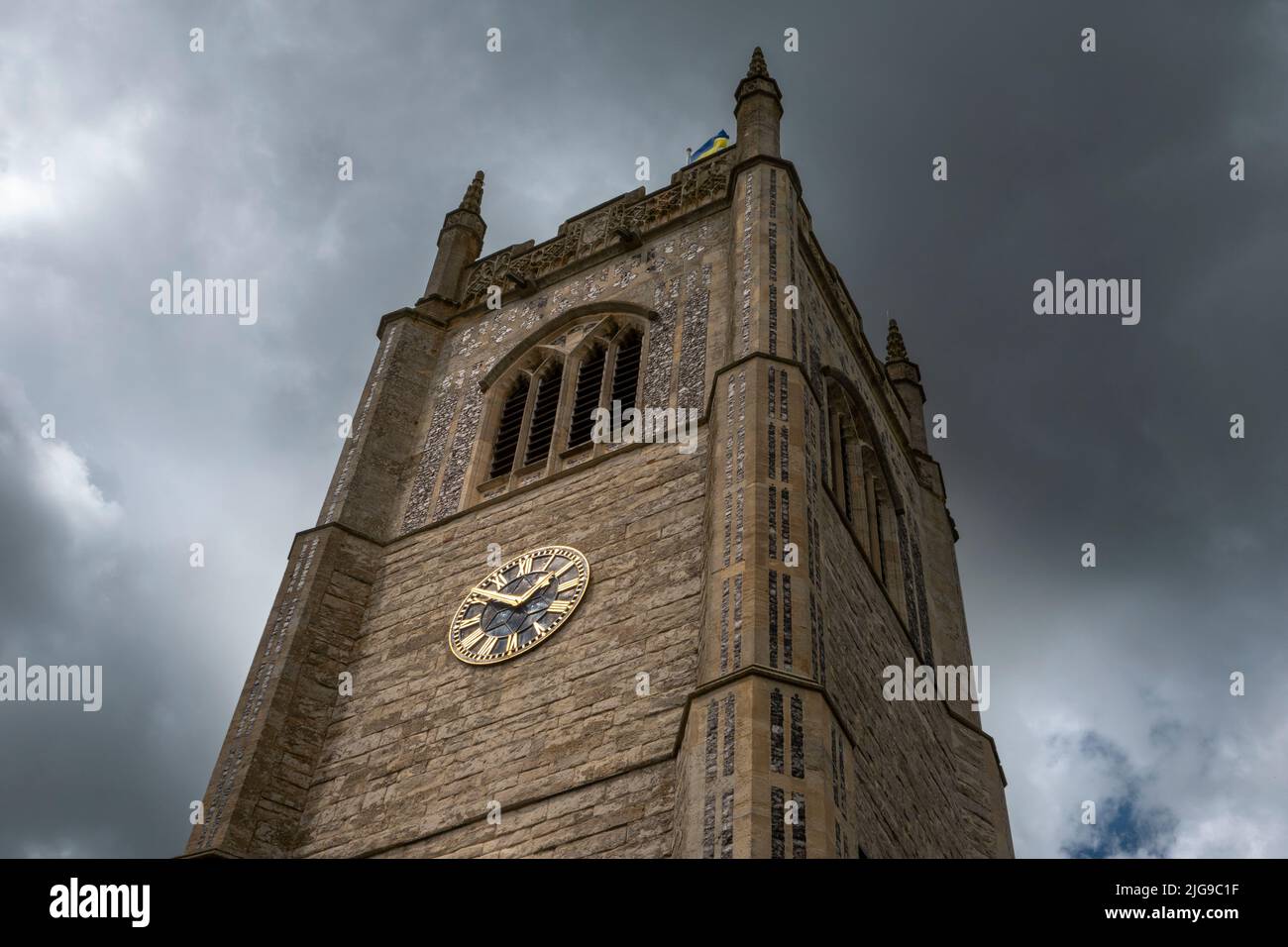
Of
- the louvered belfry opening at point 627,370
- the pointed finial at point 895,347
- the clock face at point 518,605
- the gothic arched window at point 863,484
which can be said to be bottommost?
the clock face at point 518,605

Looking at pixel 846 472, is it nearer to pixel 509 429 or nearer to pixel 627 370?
pixel 627 370

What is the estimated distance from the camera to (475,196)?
3388 centimetres

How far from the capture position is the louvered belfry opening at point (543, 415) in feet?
82.4

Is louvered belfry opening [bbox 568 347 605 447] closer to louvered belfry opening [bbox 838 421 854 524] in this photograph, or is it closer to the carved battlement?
the carved battlement

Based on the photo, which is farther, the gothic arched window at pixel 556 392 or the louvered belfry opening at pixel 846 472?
the louvered belfry opening at pixel 846 472

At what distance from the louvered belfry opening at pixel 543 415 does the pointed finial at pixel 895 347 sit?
10.5 metres

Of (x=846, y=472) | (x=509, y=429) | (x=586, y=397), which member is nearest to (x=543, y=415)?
(x=509, y=429)

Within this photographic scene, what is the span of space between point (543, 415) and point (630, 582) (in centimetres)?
636

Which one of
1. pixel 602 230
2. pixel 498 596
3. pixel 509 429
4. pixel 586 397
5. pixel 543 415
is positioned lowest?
pixel 498 596

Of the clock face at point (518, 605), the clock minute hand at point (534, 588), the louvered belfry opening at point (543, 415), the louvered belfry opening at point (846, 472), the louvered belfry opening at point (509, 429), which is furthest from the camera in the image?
the louvered belfry opening at point (846, 472)

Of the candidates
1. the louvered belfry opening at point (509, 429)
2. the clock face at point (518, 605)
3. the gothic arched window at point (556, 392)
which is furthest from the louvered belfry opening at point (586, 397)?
the clock face at point (518, 605)

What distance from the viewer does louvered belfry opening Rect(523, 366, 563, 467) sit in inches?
989

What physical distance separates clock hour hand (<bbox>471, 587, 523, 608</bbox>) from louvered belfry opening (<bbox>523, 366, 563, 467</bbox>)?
3179mm

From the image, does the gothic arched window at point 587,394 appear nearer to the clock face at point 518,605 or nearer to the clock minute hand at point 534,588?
the clock face at point 518,605
